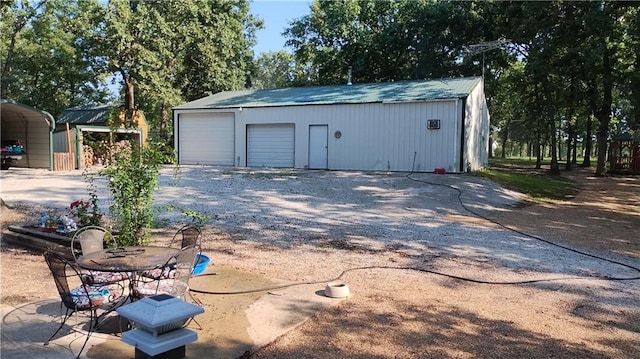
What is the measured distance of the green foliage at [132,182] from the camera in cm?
524

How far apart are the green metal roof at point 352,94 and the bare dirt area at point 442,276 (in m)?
7.50

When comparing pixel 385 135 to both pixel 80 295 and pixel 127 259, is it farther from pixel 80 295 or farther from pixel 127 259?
pixel 80 295

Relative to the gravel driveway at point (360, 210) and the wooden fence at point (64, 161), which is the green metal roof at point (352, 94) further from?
the wooden fence at point (64, 161)

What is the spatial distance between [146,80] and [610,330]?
2425cm

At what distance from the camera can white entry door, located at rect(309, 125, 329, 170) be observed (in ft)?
59.8

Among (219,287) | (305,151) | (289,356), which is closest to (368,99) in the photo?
(305,151)

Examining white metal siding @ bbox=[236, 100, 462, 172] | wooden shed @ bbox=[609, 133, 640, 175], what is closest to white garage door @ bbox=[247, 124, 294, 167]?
white metal siding @ bbox=[236, 100, 462, 172]

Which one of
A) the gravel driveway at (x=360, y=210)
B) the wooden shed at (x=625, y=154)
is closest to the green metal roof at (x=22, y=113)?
the gravel driveway at (x=360, y=210)

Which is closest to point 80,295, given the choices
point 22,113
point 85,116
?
point 22,113

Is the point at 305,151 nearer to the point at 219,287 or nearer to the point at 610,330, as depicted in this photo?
the point at 219,287

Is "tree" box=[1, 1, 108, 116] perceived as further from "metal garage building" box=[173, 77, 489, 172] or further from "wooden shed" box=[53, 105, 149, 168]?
"metal garage building" box=[173, 77, 489, 172]

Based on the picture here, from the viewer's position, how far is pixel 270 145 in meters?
19.5

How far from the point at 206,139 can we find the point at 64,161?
5.95 metres

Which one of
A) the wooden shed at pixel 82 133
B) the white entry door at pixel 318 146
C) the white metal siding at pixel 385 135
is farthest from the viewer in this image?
the white entry door at pixel 318 146
